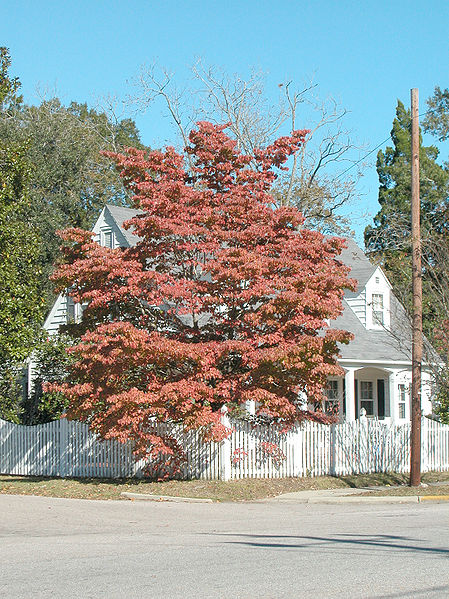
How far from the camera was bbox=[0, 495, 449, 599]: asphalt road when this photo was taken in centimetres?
775

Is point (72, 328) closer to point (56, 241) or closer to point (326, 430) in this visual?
point (326, 430)

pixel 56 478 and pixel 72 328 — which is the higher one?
pixel 72 328

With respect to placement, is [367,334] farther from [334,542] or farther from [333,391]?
[334,542]

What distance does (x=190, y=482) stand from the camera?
19422 mm

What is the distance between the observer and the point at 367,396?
3316 cm

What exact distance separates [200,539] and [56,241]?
96.8 ft

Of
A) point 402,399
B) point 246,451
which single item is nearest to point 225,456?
point 246,451

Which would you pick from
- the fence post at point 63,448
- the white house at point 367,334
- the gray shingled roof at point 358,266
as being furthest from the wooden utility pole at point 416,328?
the gray shingled roof at point 358,266

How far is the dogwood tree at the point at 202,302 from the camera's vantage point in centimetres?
1817

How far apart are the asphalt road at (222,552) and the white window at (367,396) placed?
1637 cm

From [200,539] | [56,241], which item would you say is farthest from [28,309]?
[56,241]

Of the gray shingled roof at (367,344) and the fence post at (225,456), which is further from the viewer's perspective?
the gray shingled roof at (367,344)

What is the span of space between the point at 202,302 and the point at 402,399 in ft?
53.5

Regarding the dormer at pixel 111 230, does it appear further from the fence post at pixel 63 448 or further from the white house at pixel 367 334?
the fence post at pixel 63 448
